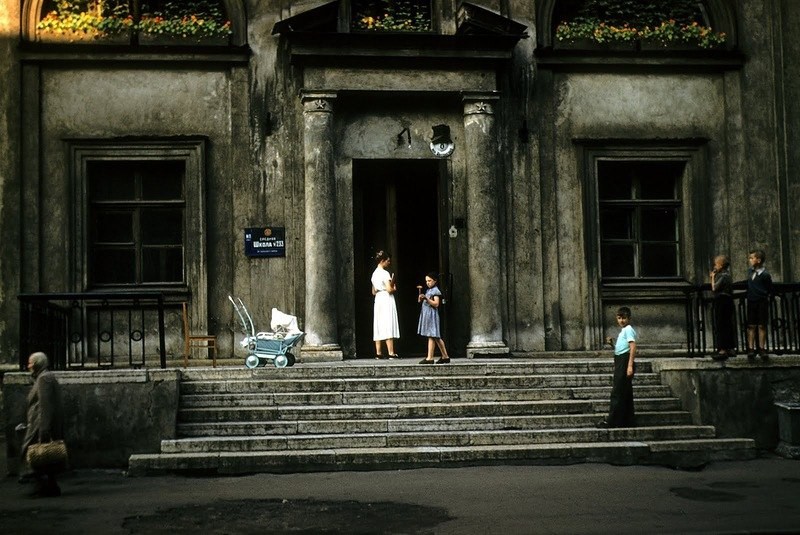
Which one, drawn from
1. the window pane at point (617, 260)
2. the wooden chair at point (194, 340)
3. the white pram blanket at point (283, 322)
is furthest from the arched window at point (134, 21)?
the window pane at point (617, 260)

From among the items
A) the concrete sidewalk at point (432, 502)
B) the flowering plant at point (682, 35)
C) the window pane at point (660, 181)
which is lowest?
the concrete sidewalk at point (432, 502)

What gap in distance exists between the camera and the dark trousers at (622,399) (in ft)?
41.5

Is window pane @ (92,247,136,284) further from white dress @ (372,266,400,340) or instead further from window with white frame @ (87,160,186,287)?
white dress @ (372,266,400,340)

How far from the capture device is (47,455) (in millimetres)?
10406

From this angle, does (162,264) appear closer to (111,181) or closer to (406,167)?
(111,181)

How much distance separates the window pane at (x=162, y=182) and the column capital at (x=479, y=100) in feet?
15.3

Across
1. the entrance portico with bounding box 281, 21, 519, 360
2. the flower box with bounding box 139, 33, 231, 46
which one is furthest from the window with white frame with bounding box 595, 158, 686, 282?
the flower box with bounding box 139, 33, 231, 46

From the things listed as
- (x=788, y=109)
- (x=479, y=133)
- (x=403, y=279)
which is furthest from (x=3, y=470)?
(x=788, y=109)

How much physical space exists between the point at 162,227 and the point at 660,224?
8.23 meters

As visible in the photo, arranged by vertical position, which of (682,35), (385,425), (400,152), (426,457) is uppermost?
(682,35)

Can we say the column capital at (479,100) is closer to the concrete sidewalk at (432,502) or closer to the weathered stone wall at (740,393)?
the weathered stone wall at (740,393)

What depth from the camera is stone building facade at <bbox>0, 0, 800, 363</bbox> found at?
648 inches

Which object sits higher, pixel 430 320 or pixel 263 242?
pixel 263 242

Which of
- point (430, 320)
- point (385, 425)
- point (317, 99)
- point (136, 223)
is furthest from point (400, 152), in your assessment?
point (385, 425)
